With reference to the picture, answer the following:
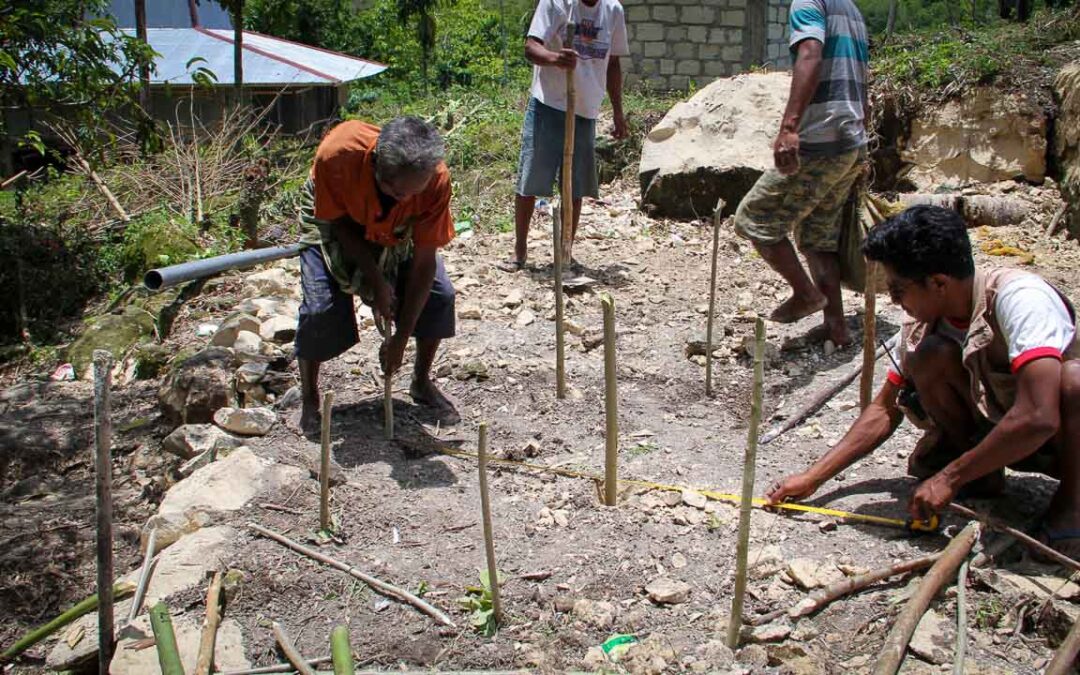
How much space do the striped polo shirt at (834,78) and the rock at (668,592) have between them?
2.38 meters

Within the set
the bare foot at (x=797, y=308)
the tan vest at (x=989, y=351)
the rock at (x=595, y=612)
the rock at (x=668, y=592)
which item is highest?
the tan vest at (x=989, y=351)

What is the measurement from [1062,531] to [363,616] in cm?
195

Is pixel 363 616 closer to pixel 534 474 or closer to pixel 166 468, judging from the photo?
pixel 534 474

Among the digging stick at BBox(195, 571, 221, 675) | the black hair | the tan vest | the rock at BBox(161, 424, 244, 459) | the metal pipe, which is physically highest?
the black hair

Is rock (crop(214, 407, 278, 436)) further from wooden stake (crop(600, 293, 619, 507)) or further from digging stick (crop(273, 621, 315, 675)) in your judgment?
wooden stake (crop(600, 293, 619, 507))

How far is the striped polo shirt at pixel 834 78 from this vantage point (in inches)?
162

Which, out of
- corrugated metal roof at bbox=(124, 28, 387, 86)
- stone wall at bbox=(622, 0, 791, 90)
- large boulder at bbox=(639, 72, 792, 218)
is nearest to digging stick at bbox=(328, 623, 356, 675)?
large boulder at bbox=(639, 72, 792, 218)

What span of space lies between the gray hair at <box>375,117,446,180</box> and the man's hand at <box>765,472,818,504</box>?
61.0 inches

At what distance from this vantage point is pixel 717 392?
14.2 ft

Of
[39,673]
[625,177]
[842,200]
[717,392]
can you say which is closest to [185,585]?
[39,673]

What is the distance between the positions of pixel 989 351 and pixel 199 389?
306 centimetres

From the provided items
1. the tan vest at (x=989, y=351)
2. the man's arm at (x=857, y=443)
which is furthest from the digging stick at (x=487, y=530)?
the tan vest at (x=989, y=351)

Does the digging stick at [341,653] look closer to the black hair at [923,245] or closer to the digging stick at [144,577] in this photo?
the digging stick at [144,577]

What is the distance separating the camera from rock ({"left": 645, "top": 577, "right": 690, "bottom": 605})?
2631 mm
